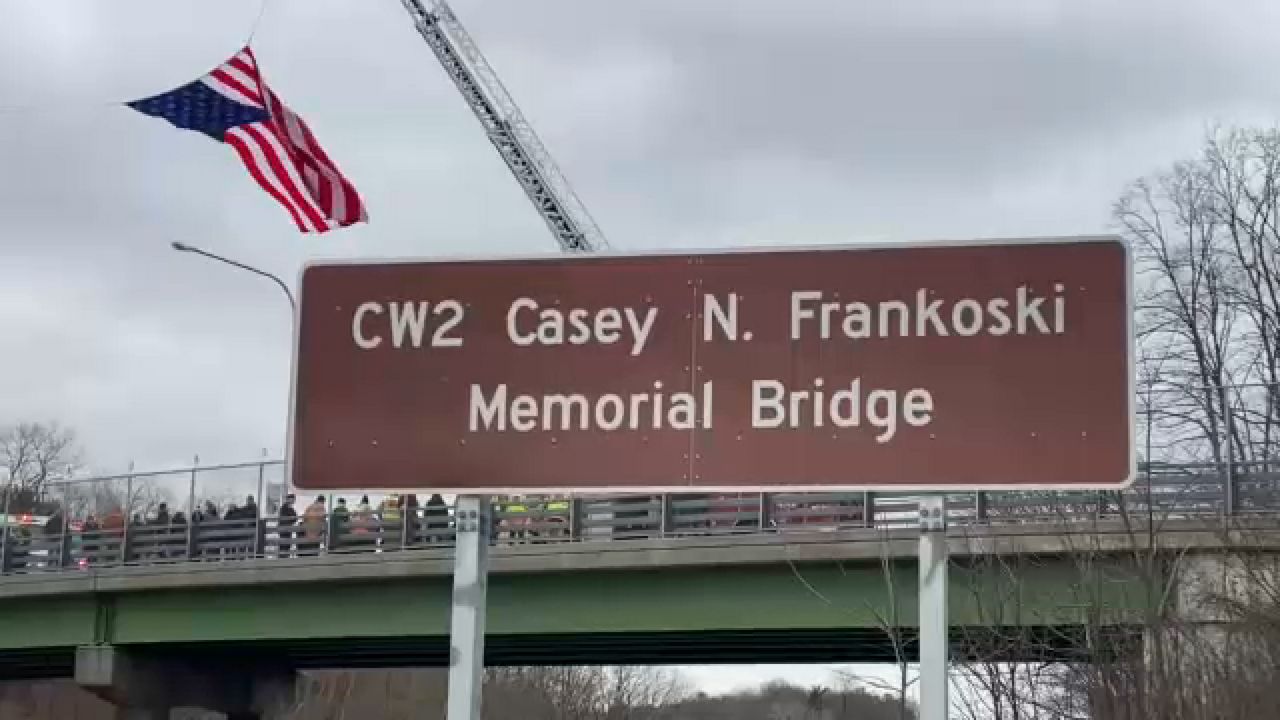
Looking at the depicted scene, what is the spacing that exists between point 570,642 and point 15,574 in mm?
11764

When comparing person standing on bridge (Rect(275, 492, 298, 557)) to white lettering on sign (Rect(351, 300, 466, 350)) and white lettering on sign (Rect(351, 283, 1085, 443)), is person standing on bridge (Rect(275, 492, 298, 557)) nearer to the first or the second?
white lettering on sign (Rect(351, 300, 466, 350))

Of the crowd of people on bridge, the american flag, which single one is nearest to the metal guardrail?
the crowd of people on bridge

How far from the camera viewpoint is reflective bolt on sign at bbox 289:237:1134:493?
5.89 meters

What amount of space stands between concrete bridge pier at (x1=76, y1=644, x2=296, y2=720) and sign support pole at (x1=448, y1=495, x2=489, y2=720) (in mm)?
28848

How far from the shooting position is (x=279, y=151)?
13.7 m

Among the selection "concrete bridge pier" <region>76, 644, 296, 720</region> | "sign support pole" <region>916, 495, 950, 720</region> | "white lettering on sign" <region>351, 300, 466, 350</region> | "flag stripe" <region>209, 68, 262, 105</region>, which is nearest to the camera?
"sign support pole" <region>916, 495, 950, 720</region>

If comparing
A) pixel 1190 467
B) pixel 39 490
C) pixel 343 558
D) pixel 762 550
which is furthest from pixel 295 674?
pixel 1190 467

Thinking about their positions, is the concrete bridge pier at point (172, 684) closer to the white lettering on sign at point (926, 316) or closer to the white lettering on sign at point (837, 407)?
the white lettering on sign at point (837, 407)

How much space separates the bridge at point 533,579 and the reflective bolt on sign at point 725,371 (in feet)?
36.5

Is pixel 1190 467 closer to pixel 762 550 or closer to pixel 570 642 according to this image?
pixel 762 550

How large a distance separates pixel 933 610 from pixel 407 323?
218 cm

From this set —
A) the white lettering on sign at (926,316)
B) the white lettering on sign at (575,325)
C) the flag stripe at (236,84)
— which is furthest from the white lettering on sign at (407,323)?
the flag stripe at (236,84)

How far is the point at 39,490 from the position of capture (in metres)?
38.0

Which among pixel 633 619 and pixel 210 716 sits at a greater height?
pixel 633 619
